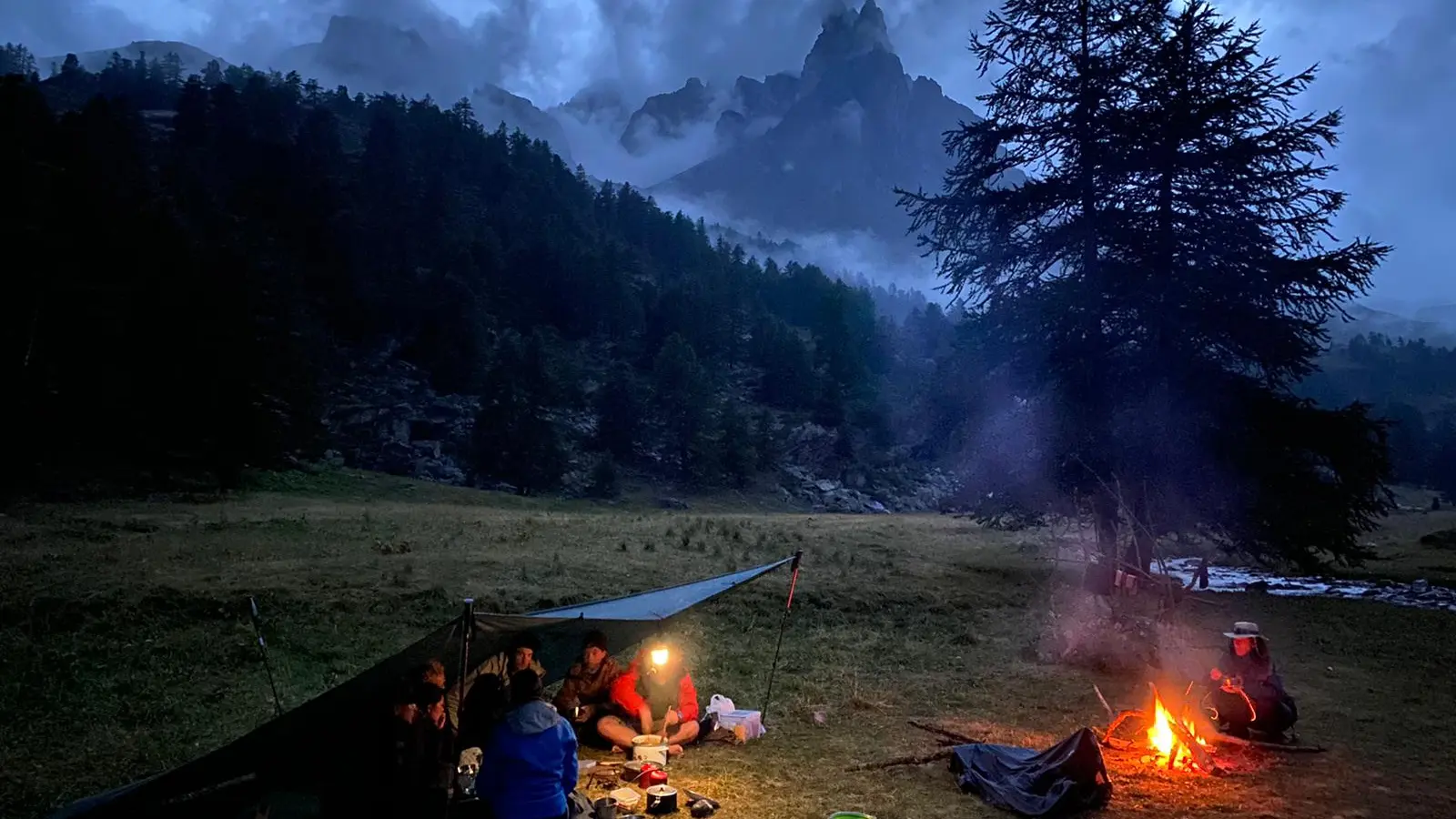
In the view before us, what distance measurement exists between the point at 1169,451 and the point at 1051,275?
4.79 meters

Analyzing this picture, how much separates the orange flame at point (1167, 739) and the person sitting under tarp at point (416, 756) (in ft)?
23.2

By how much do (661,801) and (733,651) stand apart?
247 inches

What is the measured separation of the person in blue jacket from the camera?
593 cm

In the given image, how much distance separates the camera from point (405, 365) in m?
61.6

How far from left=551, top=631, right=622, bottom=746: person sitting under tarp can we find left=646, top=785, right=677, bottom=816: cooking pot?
1876 millimetres

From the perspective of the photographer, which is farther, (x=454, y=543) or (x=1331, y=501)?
(x=454, y=543)

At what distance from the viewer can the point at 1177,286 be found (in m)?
17.2

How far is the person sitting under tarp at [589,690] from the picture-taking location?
8617 mm

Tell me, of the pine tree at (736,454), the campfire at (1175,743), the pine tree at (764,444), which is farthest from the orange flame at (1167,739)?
the pine tree at (764,444)

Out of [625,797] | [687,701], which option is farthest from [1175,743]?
[625,797]

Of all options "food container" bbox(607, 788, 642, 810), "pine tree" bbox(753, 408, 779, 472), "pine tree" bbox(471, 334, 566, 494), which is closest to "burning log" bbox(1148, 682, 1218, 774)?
"food container" bbox(607, 788, 642, 810)

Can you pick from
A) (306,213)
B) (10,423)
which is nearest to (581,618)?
(10,423)

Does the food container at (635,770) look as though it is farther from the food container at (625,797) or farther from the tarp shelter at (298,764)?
the tarp shelter at (298,764)

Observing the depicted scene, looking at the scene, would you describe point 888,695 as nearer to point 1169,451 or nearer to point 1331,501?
point 1169,451
